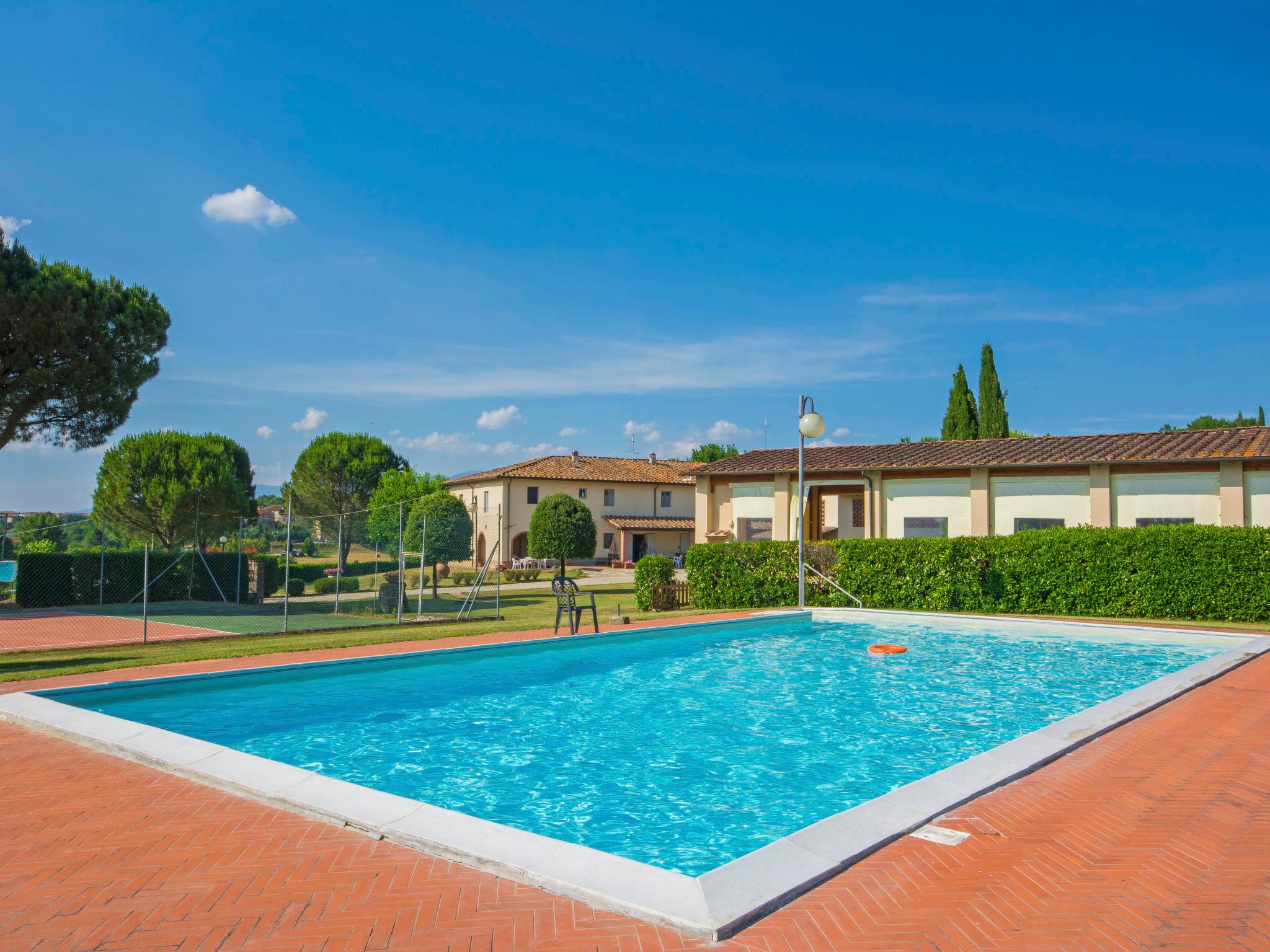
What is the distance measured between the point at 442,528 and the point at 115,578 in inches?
407

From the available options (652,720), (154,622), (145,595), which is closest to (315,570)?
(154,622)

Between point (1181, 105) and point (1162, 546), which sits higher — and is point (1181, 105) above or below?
above

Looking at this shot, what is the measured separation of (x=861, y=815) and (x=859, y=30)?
16126 mm

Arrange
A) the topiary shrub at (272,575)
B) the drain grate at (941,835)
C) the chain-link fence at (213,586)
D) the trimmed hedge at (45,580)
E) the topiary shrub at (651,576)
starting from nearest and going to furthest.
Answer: the drain grate at (941,835) < the chain-link fence at (213,586) < the topiary shrub at (651,576) < the trimmed hedge at (45,580) < the topiary shrub at (272,575)

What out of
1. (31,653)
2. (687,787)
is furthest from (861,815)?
(31,653)

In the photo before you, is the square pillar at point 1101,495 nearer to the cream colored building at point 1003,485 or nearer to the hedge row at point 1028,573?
the cream colored building at point 1003,485

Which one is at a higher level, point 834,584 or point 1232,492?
point 1232,492

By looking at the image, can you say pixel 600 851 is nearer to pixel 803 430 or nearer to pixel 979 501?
pixel 803 430

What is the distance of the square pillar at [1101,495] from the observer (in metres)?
21.6

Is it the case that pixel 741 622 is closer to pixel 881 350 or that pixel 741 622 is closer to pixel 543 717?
pixel 543 717

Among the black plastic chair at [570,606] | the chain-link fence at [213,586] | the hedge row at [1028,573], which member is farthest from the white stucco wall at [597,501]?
the black plastic chair at [570,606]

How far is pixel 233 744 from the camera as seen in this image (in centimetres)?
741

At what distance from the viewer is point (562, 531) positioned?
3275 cm

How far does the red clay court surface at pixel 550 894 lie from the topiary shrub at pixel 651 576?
1467 cm
